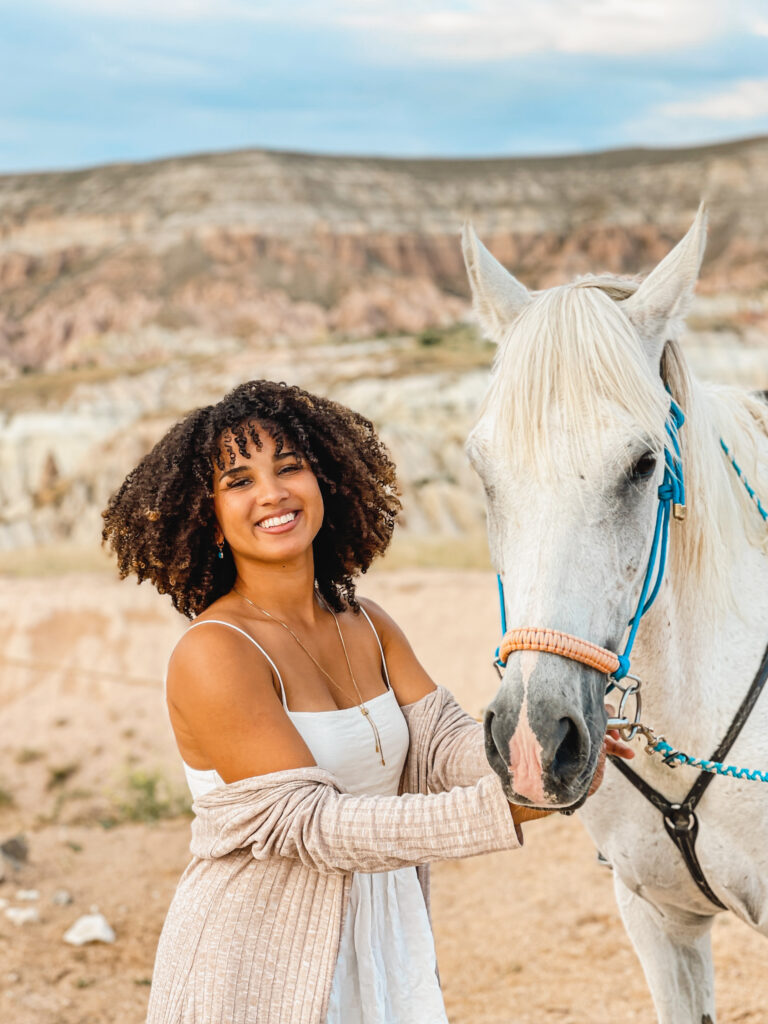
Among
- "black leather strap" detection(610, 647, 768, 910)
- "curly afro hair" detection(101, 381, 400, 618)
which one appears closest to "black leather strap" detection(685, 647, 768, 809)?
"black leather strap" detection(610, 647, 768, 910)

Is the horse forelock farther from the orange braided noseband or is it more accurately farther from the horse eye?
the orange braided noseband

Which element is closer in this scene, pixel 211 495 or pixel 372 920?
pixel 372 920

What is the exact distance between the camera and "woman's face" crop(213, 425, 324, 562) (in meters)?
2.08

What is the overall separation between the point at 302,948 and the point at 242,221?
50.8m

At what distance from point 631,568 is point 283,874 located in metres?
0.91

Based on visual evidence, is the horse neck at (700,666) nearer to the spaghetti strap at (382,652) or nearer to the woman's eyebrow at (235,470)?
the spaghetti strap at (382,652)

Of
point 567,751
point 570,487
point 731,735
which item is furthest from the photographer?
point 731,735

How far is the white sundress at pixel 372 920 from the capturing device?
1.96m

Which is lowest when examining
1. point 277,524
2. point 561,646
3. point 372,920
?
point 372,920

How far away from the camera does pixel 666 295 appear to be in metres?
1.97

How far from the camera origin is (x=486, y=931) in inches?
195

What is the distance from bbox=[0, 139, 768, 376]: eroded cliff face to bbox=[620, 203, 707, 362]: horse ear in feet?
127

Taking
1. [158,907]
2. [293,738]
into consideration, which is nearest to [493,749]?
[293,738]

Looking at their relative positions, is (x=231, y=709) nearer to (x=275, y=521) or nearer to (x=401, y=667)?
(x=275, y=521)
